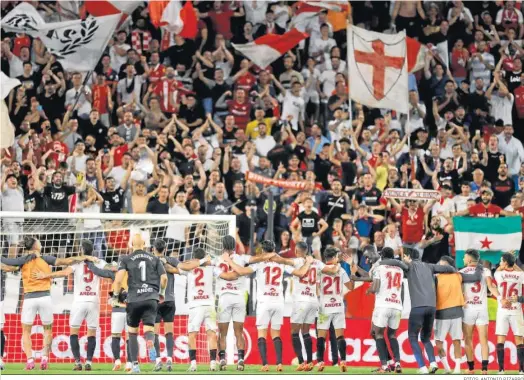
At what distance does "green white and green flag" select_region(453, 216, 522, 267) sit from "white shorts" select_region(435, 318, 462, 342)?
4052mm

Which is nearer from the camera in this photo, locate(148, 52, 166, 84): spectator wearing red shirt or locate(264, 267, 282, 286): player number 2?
locate(264, 267, 282, 286): player number 2

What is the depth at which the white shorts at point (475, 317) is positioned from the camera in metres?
21.6

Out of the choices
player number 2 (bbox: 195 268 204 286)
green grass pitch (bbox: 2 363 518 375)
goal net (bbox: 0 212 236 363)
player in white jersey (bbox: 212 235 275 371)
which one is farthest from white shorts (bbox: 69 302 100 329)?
player in white jersey (bbox: 212 235 275 371)

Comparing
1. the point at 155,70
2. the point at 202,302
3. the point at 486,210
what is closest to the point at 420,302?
the point at 202,302

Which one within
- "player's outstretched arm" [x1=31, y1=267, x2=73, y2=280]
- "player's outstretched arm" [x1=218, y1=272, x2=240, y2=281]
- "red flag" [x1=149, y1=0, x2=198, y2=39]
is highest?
"red flag" [x1=149, y1=0, x2=198, y2=39]

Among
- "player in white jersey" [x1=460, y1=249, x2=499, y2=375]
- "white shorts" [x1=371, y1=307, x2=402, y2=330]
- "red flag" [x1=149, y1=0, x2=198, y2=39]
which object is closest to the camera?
"white shorts" [x1=371, y1=307, x2=402, y2=330]

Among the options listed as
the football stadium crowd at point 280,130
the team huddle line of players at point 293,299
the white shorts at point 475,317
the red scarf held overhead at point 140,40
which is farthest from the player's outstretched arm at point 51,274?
the red scarf held overhead at point 140,40

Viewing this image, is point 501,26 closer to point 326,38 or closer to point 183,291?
point 326,38

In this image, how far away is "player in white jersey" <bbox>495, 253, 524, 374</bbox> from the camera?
70.5 ft

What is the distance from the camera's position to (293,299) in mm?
21438

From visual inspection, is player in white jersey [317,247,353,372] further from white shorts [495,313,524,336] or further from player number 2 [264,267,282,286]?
white shorts [495,313,524,336]

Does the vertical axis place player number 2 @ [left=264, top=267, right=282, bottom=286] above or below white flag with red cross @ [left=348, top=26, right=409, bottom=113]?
below

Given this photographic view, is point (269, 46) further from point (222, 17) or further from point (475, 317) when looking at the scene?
point (475, 317)

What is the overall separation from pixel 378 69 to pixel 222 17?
4147 millimetres
